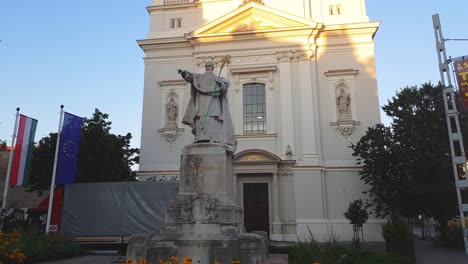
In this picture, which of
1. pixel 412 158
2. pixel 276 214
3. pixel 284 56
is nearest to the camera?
pixel 412 158

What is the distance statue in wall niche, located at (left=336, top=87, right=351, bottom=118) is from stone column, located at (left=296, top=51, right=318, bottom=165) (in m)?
1.59

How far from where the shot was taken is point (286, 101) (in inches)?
909

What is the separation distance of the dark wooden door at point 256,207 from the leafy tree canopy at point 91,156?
8.15 metres

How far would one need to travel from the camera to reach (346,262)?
829cm

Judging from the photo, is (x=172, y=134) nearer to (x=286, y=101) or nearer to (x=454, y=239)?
(x=286, y=101)

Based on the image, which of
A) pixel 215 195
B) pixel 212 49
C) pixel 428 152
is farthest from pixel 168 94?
pixel 215 195

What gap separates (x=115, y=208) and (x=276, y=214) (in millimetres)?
8902

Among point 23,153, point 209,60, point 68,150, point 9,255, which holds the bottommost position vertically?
point 9,255

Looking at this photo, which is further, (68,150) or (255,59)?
(255,59)

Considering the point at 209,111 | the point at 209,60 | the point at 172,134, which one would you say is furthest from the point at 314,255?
the point at 209,60

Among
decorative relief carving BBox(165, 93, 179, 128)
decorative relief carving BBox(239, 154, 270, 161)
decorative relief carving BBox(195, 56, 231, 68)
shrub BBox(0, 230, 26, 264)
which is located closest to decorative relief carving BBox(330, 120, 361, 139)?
decorative relief carving BBox(239, 154, 270, 161)

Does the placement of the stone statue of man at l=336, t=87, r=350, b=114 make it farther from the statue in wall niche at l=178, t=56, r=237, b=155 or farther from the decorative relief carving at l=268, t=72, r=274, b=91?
the statue in wall niche at l=178, t=56, r=237, b=155

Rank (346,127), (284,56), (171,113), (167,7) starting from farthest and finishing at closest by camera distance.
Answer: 1. (167,7)
2. (171,113)
3. (284,56)
4. (346,127)

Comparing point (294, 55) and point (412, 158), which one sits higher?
point (294, 55)
